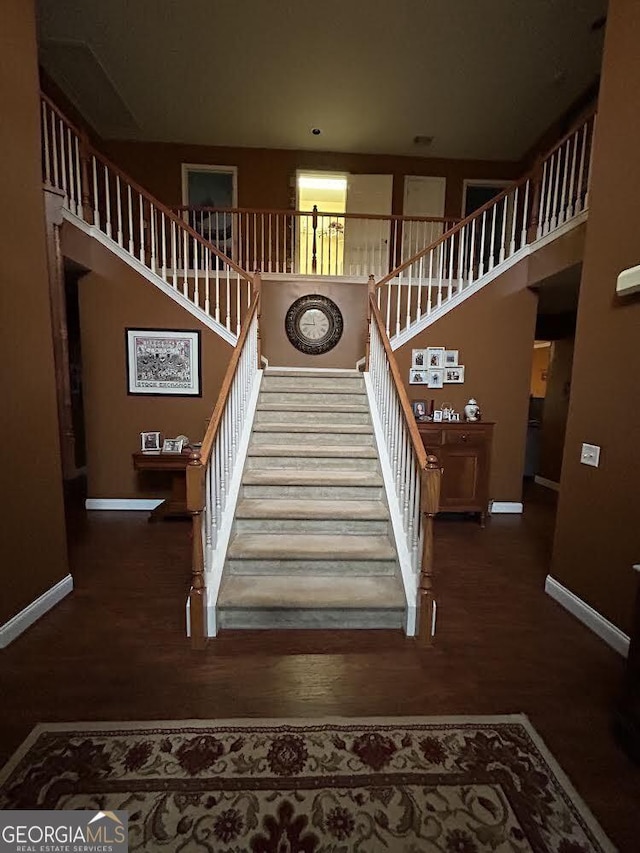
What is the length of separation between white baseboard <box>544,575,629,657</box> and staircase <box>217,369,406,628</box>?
124 cm

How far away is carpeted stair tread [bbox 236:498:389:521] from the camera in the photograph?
115 inches

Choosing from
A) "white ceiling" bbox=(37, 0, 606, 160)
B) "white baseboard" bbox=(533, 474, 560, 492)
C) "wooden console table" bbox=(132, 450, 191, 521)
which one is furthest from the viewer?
"white baseboard" bbox=(533, 474, 560, 492)

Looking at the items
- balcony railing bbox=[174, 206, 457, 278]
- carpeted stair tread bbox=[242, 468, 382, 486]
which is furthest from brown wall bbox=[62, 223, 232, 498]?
carpeted stair tread bbox=[242, 468, 382, 486]

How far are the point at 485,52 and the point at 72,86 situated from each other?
5.16m

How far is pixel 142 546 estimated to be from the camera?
146 inches

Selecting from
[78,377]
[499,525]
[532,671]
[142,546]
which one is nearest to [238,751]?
[532,671]

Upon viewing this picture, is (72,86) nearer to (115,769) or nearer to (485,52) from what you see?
(485,52)

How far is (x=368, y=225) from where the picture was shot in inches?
251

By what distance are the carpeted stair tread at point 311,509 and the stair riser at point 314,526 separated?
0.10ft

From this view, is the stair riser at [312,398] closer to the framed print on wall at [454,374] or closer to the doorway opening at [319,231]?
the framed print on wall at [454,374]

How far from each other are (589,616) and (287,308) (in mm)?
4705

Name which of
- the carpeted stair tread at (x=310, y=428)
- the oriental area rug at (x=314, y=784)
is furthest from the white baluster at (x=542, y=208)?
the oriental area rug at (x=314, y=784)

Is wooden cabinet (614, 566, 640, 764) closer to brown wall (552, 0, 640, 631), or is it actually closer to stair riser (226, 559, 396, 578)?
brown wall (552, 0, 640, 631)

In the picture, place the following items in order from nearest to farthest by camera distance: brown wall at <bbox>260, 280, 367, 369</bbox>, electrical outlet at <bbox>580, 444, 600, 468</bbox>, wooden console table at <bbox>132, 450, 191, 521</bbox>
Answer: electrical outlet at <bbox>580, 444, 600, 468</bbox> < wooden console table at <bbox>132, 450, 191, 521</bbox> < brown wall at <bbox>260, 280, 367, 369</bbox>
